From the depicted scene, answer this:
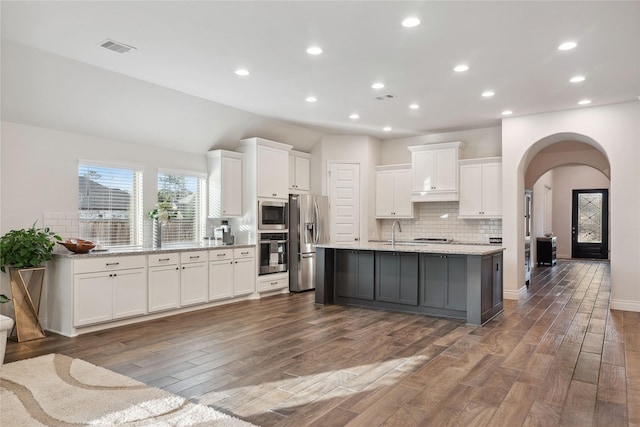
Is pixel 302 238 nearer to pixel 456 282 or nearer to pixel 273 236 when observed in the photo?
pixel 273 236

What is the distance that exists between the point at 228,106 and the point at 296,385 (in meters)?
4.31

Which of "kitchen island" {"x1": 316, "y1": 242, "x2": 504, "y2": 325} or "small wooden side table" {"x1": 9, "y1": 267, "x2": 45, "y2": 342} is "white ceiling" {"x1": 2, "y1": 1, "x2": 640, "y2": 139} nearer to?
"kitchen island" {"x1": 316, "y1": 242, "x2": 504, "y2": 325}

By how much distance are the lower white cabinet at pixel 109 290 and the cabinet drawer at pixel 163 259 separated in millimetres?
112

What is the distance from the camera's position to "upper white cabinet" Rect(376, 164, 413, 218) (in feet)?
27.3

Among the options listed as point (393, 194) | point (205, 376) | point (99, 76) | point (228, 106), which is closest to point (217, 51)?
point (99, 76)

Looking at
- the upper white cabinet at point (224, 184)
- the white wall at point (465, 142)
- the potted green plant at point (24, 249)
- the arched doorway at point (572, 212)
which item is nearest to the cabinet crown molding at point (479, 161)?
the white wall at point (465, 142)

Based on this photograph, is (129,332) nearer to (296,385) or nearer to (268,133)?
(296,385)

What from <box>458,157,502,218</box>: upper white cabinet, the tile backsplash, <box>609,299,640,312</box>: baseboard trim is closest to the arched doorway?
the tile backsplash

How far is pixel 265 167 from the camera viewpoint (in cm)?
707

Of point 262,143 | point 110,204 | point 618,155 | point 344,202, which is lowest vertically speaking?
point 110,204

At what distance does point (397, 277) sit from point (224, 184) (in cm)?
301

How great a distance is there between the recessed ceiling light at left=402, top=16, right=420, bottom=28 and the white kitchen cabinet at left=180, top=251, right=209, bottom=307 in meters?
3.87

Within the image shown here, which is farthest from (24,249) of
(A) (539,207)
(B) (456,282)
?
(A) (539,207)

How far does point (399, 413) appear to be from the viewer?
9.16 feet
